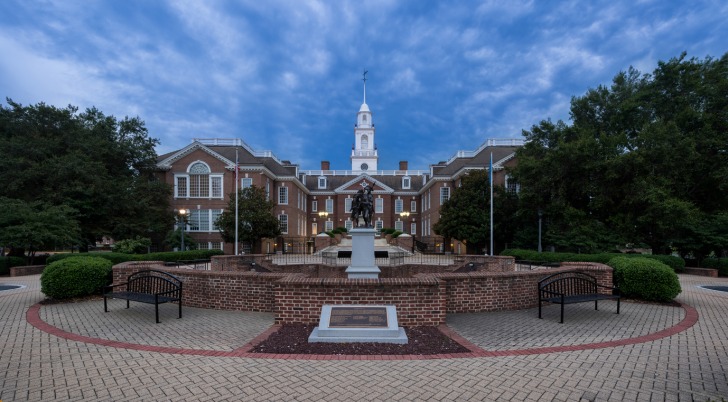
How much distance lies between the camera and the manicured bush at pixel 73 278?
949 centimetres

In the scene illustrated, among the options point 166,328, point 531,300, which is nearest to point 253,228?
point 166,328

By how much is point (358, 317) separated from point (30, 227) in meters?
22.4

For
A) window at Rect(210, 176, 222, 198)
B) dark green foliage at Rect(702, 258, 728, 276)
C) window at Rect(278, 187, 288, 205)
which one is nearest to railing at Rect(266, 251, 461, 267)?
dark green foliage at Rect(702, 258, 728, 276)

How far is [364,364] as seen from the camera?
200 inches

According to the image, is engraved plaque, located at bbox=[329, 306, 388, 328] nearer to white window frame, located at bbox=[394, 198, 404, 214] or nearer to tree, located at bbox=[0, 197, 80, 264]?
tree, located at bbox=[0, 197, 80, 264]

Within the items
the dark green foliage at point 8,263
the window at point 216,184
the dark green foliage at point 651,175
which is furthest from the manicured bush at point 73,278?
the window at point 216,184

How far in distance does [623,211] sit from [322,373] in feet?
83.8

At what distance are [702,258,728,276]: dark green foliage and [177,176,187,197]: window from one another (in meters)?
41.8

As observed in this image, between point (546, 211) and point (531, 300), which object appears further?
point (546, 211)

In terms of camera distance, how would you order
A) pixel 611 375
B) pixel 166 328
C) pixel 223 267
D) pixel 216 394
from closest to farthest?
pixel 216 394, pixel 611 375, pixel 166 328, pixel 223 267

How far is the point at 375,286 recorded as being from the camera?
292 inches

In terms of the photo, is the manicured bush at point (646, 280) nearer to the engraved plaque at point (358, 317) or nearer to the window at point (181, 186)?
the engraved plaque at point (358, 317)

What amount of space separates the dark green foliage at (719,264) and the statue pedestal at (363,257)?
1942 cm

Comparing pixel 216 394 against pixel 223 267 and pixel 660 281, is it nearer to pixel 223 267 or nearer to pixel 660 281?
pixel 660 281
